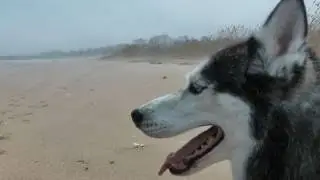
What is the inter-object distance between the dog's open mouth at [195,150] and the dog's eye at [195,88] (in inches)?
8.4

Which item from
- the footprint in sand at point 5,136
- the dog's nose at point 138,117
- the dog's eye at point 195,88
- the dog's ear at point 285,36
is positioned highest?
the dog's ear at point 285,36

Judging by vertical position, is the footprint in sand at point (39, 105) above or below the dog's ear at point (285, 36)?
below

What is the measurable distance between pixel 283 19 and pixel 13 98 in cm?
850

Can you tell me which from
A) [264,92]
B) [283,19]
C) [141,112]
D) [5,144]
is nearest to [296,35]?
[283,19]

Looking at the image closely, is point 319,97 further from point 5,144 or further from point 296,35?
point 5,144

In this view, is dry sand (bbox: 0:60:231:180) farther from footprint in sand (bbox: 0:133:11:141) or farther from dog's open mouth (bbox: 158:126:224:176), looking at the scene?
dog's open mouth (bbox: 158:126:224:176)

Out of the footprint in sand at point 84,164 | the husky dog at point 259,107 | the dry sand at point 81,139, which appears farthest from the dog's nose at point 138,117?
the footprint in sand at point 84,164

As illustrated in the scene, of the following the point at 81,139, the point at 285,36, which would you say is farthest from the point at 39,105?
the point at 285,36

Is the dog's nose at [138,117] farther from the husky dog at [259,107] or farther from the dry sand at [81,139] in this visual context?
the dry sand at [81,139]

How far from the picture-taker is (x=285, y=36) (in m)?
2.85

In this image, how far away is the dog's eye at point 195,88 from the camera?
126 inches

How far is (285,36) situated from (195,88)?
24.4 inches

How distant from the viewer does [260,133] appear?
9.50 feet

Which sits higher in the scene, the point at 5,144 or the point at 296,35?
the point at 296,35
